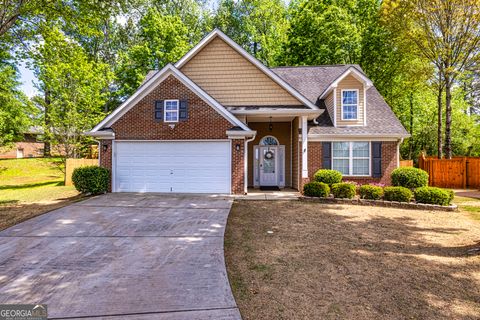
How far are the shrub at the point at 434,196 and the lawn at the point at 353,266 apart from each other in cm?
150

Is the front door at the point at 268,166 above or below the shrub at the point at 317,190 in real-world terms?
above

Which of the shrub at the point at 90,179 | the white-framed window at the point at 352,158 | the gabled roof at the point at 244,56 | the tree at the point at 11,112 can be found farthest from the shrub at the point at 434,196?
the tree at the point at 11,112

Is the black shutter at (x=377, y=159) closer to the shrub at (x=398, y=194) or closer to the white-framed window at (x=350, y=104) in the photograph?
the white-framed window at (x=350, y=104)

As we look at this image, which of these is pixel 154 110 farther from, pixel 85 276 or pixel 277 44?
pixel 277 44

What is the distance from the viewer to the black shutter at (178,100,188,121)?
40.1 feet

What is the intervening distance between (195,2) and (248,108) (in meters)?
24.7

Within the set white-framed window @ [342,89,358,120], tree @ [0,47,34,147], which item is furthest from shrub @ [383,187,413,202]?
tree @ [0,47,34,147]

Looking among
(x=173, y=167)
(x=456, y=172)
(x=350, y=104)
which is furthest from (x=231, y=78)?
(x=456, y=172)

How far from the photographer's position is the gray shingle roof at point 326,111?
13.9 meters

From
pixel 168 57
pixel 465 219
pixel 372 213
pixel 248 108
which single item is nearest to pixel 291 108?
pixel 248 108

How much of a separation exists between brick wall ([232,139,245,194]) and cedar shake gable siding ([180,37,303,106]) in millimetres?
2854

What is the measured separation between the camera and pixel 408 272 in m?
4.69

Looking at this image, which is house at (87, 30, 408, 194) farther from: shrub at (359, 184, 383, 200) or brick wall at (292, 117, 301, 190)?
shrub at (359, 184, 383, 200)

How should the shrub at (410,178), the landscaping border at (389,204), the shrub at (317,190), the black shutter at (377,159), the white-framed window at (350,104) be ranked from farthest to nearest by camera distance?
1. the white-framed window at (350,104)
2. the black shutter at (377,159)
3. the shrub at (410,178)
4. the shrub at (317,190)
5. the landscaping border at (389,204)
